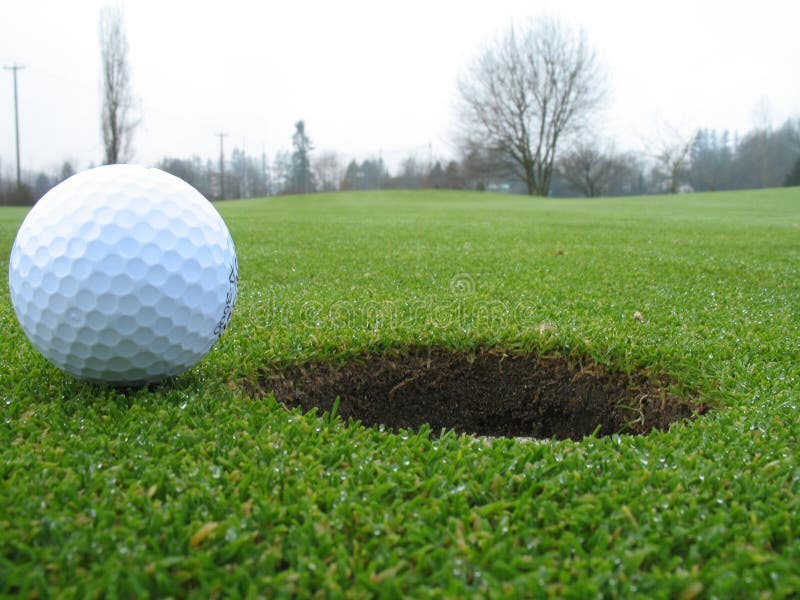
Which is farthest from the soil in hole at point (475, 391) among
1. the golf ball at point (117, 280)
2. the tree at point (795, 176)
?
the tree at point (795, 176)

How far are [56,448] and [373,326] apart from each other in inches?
57.4

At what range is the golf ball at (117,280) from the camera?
1.94 metres

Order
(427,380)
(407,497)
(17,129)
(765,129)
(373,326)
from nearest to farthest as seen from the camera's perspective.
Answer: (407,497)
(427,380)
(373,326)
(17,129)
(765,129)

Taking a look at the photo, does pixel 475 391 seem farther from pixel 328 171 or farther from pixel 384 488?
pixel 328 171

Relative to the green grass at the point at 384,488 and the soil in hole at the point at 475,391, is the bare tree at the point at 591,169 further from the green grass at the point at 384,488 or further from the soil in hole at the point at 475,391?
the green grass at the point at 384,488

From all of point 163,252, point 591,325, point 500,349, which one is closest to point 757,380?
point 591,325

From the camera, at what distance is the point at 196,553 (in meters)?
1.19

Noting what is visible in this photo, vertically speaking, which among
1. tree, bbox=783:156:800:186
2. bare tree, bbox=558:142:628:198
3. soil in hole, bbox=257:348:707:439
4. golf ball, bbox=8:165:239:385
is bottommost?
soil in hole, bbox=257:348:707:439

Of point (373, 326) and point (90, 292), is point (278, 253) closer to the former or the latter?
point (373, 326)

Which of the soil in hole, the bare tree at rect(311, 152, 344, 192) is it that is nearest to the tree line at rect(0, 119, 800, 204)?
the bare tree at rect(311, 152, 344, 192)

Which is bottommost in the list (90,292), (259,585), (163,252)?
(259,585)

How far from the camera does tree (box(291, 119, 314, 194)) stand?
52.0m

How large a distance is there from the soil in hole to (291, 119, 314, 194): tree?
4790 centimetres

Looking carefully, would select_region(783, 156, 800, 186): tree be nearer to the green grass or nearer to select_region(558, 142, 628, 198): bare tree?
select_region(558, 142, 628, 198): bare tree
